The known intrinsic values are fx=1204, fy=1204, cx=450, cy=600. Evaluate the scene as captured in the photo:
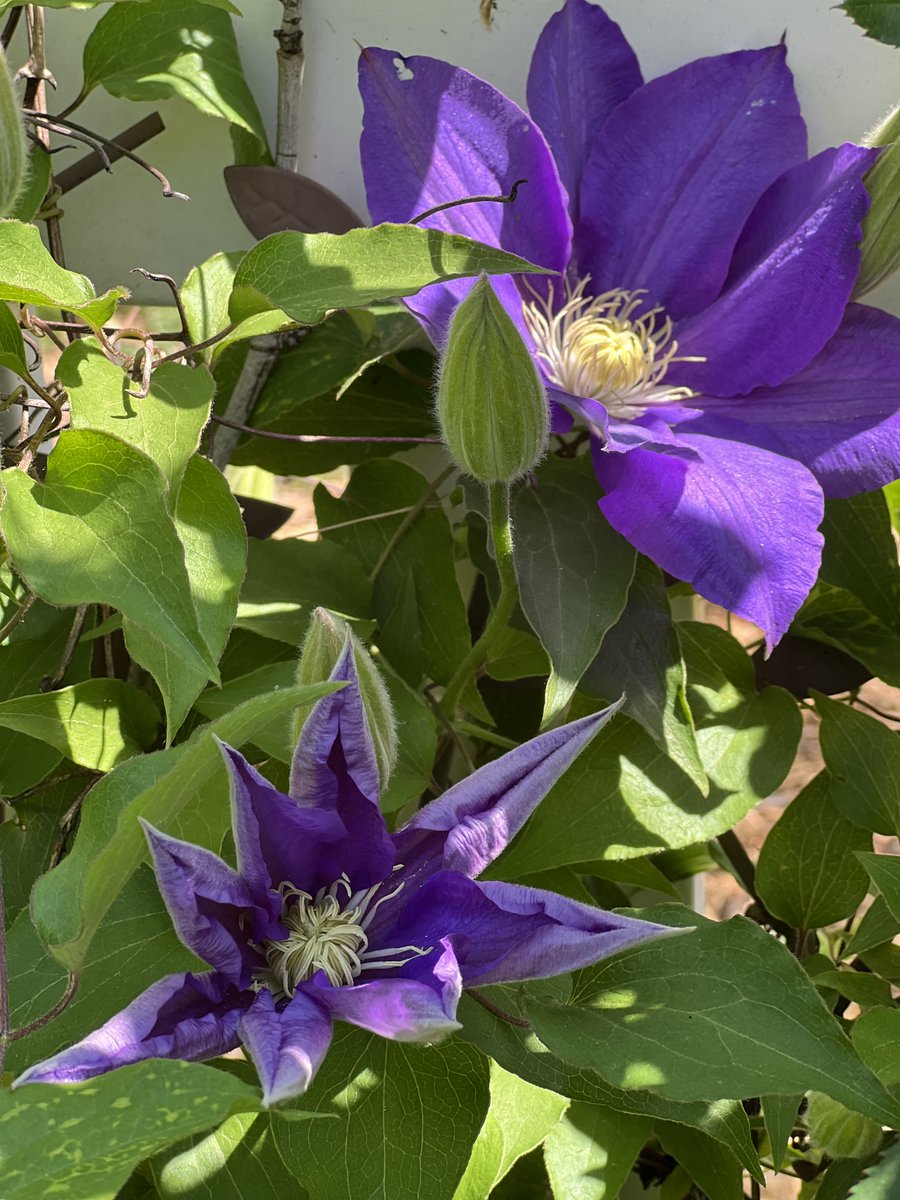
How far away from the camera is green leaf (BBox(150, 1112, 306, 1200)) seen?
0.48m

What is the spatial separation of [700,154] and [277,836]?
390mm

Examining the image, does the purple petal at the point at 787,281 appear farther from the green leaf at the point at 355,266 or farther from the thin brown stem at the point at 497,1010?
the thin brown stem at the point at 497,1010

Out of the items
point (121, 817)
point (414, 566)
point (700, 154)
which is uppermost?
point (700, 154)

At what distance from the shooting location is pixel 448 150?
0.55 metres

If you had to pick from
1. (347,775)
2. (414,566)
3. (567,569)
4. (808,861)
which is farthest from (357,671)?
(808,861)

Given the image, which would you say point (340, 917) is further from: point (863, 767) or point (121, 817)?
point (863, 767)

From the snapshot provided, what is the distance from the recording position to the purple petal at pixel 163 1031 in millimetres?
305

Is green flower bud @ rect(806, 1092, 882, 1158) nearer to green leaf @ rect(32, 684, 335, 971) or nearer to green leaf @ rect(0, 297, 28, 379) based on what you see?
green leaf @ rect(32, 684, 335, 971)

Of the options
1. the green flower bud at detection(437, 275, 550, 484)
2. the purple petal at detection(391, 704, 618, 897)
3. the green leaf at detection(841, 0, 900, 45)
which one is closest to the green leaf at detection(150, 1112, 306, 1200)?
the purple petal at detection(391, 704, 618, 897)

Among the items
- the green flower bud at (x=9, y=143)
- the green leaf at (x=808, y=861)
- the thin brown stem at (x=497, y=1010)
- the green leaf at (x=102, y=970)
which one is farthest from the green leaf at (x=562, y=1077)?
the green flower bud at (x=9, y=143)

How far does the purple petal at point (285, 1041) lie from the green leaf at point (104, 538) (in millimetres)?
101

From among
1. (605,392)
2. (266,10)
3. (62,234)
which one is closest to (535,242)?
(605,392)

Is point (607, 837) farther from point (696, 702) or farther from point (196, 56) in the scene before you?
point (196, 56)

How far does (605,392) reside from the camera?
23.5 inches
